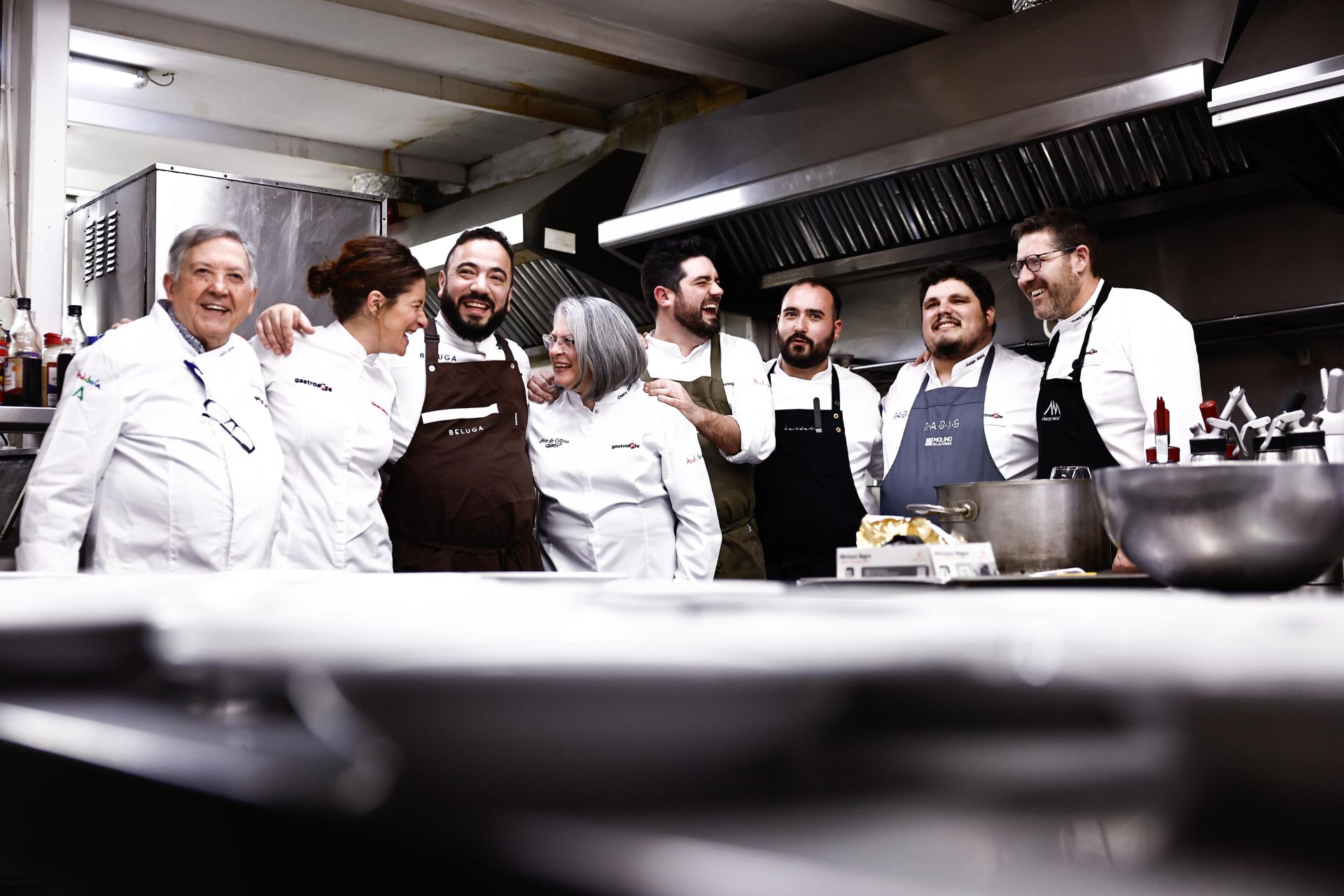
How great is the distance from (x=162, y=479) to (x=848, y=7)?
3.24 metres

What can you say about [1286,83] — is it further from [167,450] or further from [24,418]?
[24,418]

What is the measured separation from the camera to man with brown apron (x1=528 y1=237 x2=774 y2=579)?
314cm

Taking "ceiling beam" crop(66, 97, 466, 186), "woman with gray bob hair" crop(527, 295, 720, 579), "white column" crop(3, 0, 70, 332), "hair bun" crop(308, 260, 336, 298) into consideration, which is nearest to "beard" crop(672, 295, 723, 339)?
"woman with gray bob hair" crop(527, 295, 720, 579)

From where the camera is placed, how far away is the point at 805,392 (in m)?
3.42

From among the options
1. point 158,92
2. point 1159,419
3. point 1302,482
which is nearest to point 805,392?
point 1159,419

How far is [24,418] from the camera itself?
2.47m

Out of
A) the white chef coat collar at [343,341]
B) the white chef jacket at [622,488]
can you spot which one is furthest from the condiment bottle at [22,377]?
the white chef jacket at [622,488]

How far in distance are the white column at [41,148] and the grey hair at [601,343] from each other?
1.52 metres

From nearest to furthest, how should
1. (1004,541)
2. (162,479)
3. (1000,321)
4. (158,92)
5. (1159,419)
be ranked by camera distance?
(1004,541) < (1159,419) < (162,479) < (1000,321) < (158,92)

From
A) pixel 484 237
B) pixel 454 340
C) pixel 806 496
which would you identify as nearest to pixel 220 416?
pixel 454 340

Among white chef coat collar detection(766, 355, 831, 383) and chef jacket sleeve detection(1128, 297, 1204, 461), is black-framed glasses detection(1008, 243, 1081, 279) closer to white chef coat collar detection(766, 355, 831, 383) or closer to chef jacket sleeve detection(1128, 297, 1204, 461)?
chef jacket sleeve detection(1128, 297, 1204, 461)

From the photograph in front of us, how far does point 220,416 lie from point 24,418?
566 mm

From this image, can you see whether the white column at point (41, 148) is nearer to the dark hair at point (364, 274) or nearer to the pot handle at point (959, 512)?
the dark hair at point (364, 274)

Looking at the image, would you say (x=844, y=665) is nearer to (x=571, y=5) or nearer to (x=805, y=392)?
(x=805, y=392)
